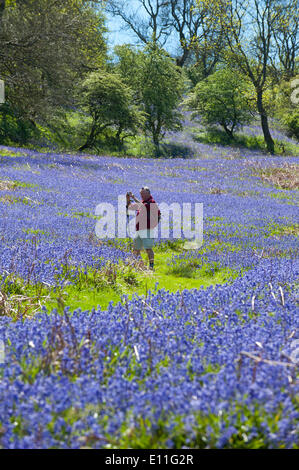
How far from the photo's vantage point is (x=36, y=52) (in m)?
22.3

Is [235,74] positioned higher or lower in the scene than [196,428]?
higher

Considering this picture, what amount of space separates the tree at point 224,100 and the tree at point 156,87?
17.1ft

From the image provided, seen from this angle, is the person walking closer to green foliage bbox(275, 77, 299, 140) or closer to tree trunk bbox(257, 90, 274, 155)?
tree trunk bbox(257, 90, 274, 155)

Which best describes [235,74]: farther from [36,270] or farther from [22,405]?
[22,405]

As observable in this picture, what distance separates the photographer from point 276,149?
124 ft

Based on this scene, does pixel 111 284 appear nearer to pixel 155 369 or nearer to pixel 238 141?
pixel 155 369

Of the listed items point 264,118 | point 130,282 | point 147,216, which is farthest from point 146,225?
point 264,118

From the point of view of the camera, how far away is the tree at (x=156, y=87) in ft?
114

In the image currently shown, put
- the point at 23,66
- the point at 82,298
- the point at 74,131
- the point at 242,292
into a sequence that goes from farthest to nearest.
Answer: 1. the point at 74,131
2. the point at 23,66
3. the point at 82,298
4. the point at 242,292

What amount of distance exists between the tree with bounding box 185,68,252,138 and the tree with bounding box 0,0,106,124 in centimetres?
1800

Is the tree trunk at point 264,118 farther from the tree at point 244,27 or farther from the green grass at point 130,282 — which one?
the green grass at point 130,282

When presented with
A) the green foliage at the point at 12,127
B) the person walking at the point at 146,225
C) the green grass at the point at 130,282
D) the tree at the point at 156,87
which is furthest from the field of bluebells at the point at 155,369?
the tree at the point at 156,87
